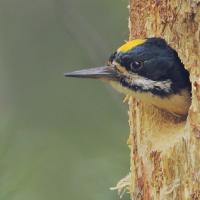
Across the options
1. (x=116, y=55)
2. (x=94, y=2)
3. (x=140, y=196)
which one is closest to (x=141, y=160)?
(x=140, y=196)

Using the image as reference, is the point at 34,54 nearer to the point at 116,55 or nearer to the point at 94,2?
the point at 94,2

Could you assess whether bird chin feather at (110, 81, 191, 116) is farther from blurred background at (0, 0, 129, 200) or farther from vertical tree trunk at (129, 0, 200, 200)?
blurred background at (0, 0, 129, 200)

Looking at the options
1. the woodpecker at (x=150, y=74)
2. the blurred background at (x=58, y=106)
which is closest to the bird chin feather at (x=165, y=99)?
the woodpecker at (x=150, y=74)

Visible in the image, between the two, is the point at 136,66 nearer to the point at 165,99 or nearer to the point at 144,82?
the point at 144,82

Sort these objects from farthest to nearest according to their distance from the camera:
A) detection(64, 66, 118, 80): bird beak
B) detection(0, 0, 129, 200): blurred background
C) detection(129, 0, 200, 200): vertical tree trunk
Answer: detection(0, 0, 129, 200): blurred background
detection(64, 66, 118, 80): bird beak
detection(129, 0, 200, 200): vertical tree trunk

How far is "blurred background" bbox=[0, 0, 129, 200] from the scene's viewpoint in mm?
4273

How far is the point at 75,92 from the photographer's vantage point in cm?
597

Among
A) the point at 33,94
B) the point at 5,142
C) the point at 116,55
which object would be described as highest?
the point at 116,55

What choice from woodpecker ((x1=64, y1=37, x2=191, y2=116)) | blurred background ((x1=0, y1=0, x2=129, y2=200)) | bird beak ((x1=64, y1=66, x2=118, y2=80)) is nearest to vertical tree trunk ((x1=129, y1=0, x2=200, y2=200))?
woodpecker ((x1=64, y1=37, x2=191, y2=116))

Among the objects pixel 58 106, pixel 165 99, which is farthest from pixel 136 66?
pixel 58 106

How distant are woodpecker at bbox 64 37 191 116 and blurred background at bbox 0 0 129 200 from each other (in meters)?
0.60

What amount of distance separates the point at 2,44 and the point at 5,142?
106 inches

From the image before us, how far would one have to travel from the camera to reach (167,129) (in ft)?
12.2

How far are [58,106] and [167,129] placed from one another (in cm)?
226
